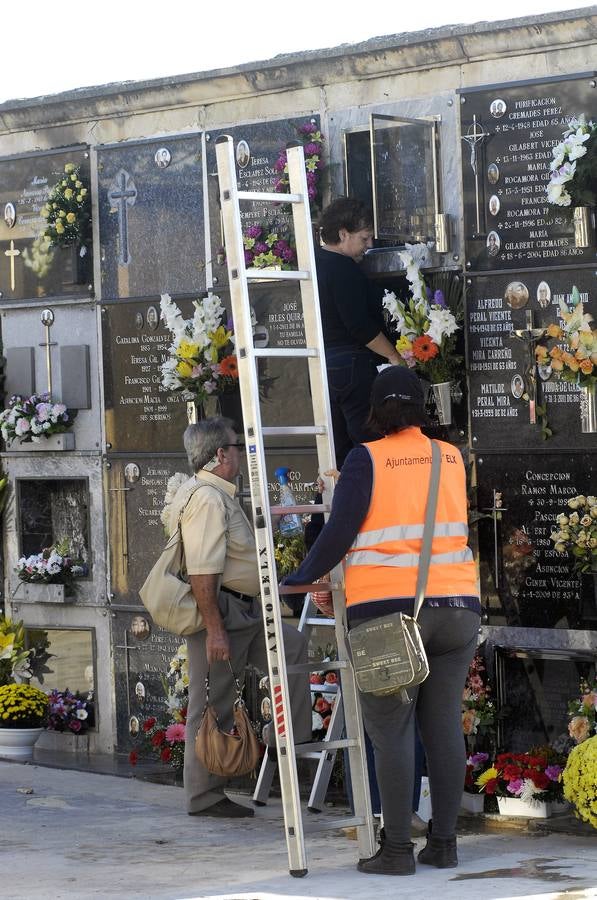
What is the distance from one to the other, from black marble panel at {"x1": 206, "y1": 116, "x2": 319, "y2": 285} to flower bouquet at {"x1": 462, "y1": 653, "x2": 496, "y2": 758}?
2334mm

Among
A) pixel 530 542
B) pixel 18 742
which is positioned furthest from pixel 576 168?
pixel 18 742

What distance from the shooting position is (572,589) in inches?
266

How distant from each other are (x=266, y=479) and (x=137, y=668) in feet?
10.3

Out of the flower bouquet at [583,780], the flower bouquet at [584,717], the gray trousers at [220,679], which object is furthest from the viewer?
the gray trousers at [220,679]

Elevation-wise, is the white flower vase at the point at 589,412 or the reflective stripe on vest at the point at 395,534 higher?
the white flower vase at the point at 589,412

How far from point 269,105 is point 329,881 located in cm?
405

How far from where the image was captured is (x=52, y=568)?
339 inches

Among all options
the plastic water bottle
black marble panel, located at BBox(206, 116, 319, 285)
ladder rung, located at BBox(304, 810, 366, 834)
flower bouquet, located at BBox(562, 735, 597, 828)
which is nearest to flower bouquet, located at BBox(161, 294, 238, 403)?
black marble panel, located at BBox(206, 116, 319, 285)

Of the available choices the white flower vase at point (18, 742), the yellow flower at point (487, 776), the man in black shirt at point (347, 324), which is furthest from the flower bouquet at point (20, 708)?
the yellow flower at point (487, 776)

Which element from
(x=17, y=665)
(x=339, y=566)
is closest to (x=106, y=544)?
(x=17, y=665)

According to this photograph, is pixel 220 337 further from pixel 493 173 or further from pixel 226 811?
pixel 226 811

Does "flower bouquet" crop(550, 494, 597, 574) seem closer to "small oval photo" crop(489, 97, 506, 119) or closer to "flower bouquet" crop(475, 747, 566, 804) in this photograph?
"flower bouquet" crop(475, 747, 566, 804)

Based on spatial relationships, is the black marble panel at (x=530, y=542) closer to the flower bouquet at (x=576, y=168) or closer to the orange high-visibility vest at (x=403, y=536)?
the flower bouquet at (x=576, y=168)

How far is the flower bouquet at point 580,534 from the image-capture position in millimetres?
6473
